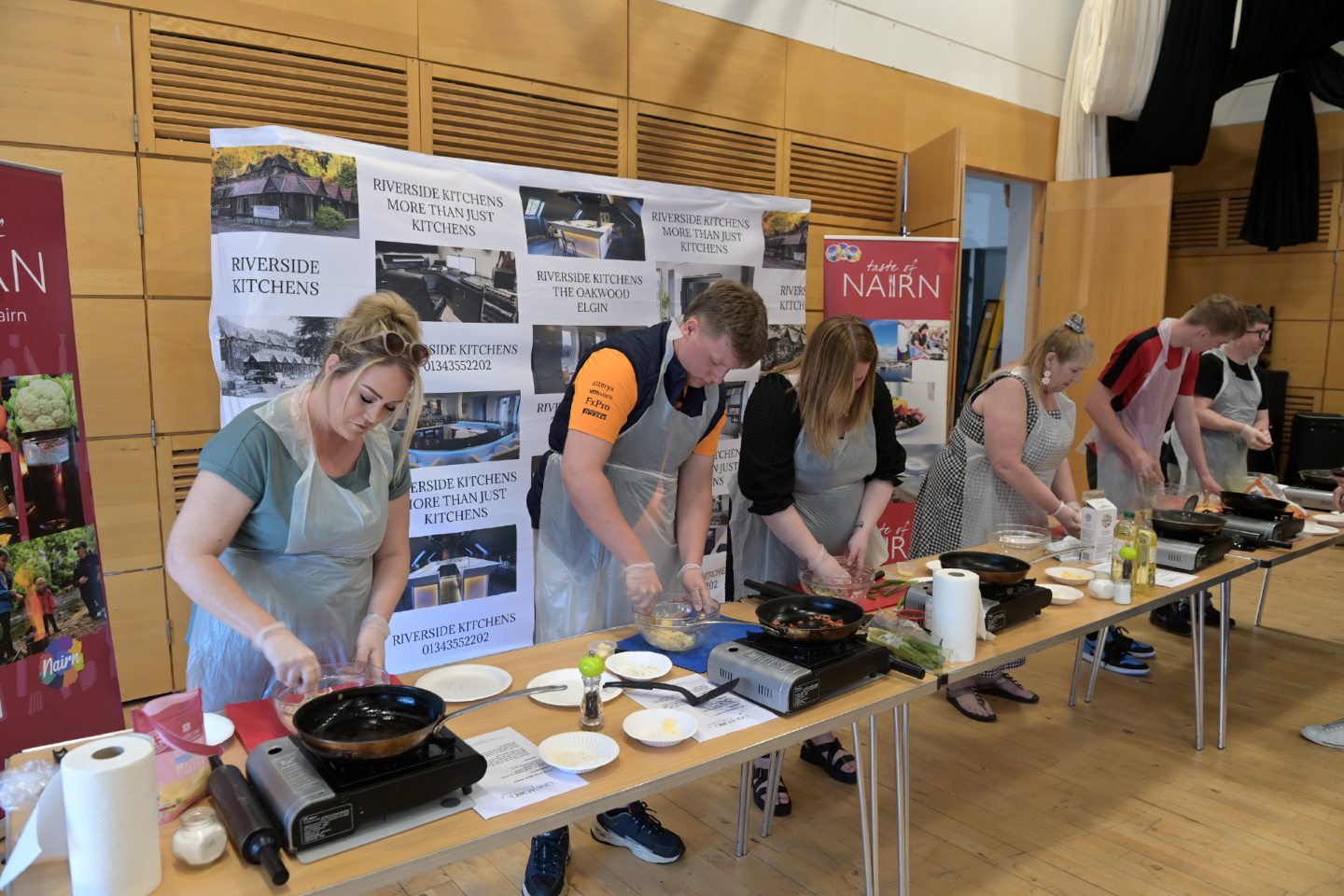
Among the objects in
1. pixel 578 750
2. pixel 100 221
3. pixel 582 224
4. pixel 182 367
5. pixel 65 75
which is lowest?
pixel 578 750

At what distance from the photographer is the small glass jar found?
Answer: 1088 mm

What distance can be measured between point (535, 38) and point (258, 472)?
9.48ft

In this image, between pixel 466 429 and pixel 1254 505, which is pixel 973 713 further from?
pixel 466 429

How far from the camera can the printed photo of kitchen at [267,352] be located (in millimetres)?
2857

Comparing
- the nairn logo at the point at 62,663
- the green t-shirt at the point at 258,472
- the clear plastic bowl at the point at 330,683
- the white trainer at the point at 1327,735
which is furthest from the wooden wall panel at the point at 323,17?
the white trainer at the point at 1327,735

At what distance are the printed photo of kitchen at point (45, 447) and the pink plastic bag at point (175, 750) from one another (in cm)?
65

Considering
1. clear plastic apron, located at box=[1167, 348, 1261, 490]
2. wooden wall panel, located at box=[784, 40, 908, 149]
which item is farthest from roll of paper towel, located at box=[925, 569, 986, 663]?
wooden wall panel, located at box=[784, 40, 908, 149]

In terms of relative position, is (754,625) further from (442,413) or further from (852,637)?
(442,413)

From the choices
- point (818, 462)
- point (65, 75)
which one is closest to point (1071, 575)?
point (818, 462)

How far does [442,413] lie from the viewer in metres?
3.29

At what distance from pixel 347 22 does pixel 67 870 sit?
10.4 feet

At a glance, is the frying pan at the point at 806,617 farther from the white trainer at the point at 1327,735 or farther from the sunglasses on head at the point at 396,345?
the white trainer at the point at 1327,735

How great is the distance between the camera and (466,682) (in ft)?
5.45

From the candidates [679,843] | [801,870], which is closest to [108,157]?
[679,843]
